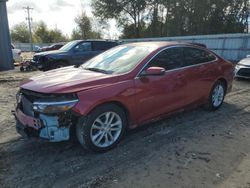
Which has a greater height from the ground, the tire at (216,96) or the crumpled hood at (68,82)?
the crumpled hood at (68,82)

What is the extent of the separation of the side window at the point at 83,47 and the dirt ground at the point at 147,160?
7.72 m

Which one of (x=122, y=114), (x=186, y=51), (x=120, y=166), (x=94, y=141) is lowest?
(x=120, y=166)

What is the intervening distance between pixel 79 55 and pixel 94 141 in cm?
908

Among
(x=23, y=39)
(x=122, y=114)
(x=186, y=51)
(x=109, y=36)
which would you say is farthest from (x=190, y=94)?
(x=23, y=39)

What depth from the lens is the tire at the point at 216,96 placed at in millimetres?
6000

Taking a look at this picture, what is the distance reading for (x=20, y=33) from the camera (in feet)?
250

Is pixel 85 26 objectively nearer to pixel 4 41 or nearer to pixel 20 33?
pixel 4 41

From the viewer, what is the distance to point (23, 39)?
75.2 metres

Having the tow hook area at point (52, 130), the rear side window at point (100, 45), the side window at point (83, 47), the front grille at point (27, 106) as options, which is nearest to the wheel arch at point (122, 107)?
the tow hook area at point (52, 130)

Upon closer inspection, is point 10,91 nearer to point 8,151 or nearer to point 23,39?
point 8,151

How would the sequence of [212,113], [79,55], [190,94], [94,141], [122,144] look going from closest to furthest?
[94,141]
[122,144]
[190,94]
[212,113]
[79,55]

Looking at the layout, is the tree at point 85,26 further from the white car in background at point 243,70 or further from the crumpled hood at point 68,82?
the crumpled hood at point 68,82

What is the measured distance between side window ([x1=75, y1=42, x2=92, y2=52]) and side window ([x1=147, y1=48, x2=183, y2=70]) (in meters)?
8.14

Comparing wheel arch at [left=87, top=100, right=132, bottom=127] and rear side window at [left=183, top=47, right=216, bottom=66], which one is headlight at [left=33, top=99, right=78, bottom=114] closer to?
wheel arch at [left=87, top=100, right=132, bottom=127]
